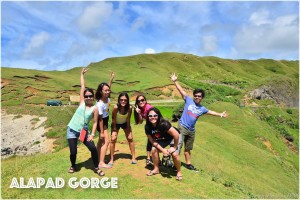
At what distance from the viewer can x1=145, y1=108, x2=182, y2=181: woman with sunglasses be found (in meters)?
8.59

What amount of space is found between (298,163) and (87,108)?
66.3 feet

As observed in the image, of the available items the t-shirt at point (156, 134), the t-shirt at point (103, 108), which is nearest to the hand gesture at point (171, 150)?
the t-shirt at point (156, 134)

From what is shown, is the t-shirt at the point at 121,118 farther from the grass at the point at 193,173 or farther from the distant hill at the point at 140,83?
the distant hill at the point at 140,83

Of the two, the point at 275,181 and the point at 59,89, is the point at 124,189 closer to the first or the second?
the point at 275,181

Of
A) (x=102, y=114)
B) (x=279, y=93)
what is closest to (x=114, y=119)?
(x=102, y=114)

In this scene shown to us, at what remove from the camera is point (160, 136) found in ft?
29.3

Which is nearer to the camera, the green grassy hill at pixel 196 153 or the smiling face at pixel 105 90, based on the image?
the green grassy hill at pixel 196 153

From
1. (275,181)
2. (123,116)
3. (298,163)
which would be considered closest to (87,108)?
(123,116)

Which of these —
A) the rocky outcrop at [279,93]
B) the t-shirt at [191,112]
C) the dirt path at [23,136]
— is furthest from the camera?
the rocky outcrop at [279,93]

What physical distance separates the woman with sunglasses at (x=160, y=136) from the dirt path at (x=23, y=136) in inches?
617

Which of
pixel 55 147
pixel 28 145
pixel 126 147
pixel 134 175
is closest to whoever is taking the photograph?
pixel 134 175

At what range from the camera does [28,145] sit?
81.5 feet

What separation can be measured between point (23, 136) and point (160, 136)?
72.2ft

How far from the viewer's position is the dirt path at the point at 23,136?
2391 cm
